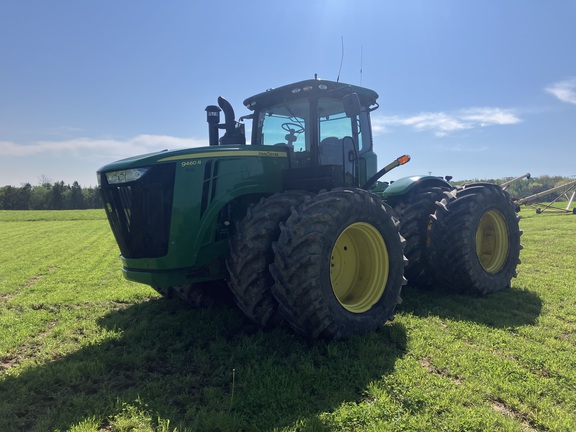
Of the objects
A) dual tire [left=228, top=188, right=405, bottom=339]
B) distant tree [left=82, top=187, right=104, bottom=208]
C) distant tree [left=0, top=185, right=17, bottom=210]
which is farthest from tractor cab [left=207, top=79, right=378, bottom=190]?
distant tree [left=0, top=185, right=17, bottom=210]

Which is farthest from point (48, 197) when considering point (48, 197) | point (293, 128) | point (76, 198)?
point (293, 128)

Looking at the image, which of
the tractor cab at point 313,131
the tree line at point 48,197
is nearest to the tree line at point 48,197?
the tree line at point 48,197

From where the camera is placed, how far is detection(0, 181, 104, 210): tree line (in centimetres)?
5506

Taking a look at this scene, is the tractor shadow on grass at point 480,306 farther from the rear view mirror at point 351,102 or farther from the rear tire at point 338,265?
the rear view mirror at point 351,102

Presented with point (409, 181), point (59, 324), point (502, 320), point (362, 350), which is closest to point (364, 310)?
point (362, 350)

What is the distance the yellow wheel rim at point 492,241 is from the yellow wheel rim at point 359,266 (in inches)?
102

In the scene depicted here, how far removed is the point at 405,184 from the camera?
6492 mm

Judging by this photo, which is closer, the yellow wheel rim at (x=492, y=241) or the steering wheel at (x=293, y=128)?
the steering wheel at (x=293, y=128)

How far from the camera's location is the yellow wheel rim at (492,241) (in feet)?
21.0

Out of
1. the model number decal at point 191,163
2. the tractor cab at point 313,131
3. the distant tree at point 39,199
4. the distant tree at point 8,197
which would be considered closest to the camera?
the model number decal at point 191,163

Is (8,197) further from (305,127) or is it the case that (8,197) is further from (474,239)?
(474,239)

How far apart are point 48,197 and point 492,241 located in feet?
205

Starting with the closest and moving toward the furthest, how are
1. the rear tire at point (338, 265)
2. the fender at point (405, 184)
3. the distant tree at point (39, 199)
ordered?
the rear tire at point (338, 265), the fender at point (405, 184), the distant tree at point (39, 199)

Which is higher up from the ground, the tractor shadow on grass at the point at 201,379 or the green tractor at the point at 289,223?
the green tractor at the point at 289,223
